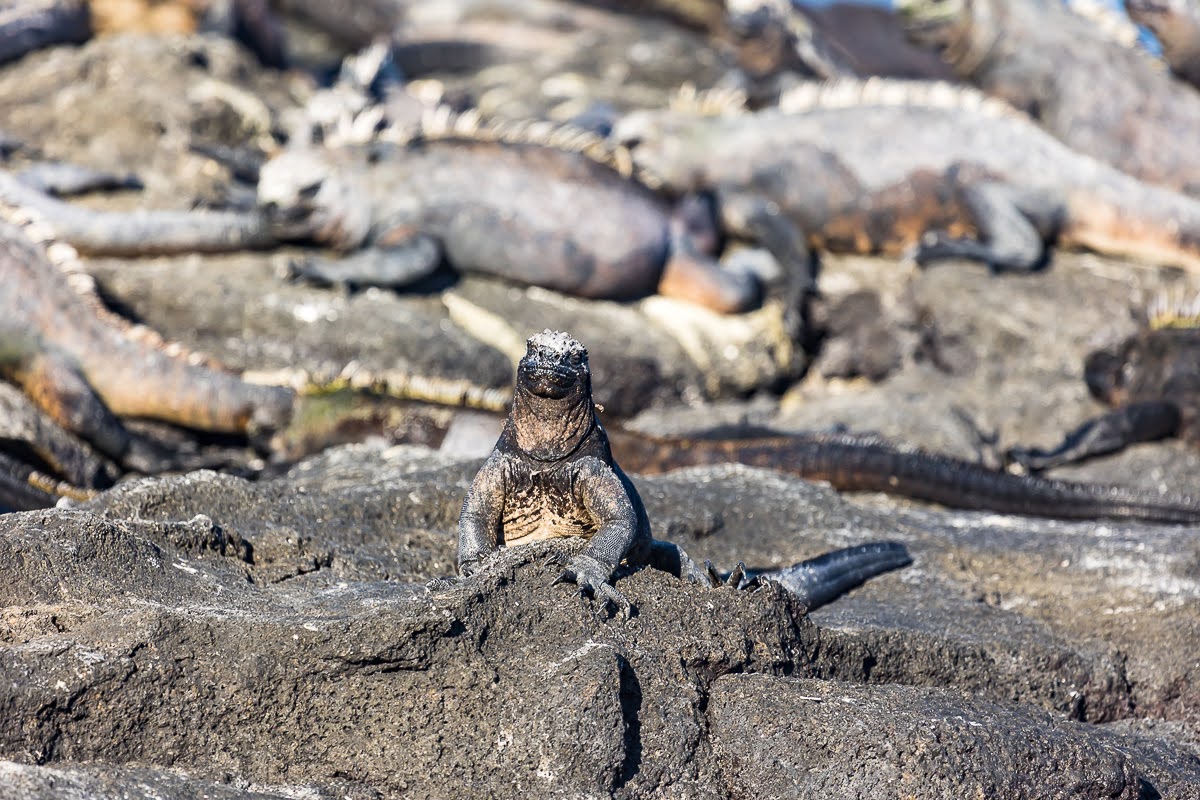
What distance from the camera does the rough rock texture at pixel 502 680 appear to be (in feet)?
8.37

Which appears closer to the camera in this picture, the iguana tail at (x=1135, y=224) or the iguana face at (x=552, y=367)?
the iguana face at (x=552, y=367)

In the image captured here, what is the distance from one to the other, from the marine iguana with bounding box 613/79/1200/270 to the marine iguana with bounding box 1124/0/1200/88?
1.42m

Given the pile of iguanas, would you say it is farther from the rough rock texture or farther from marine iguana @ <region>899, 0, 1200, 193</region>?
the rough rock texture

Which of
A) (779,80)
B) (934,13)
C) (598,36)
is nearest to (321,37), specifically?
(598,36)

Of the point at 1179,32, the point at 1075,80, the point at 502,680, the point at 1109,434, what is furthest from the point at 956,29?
the point at 502,680

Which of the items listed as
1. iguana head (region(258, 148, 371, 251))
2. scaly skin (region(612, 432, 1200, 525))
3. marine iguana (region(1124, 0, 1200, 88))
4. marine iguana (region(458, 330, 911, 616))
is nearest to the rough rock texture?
marine iguana (region(458, 330, 911, 616))

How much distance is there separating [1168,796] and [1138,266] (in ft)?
20.0

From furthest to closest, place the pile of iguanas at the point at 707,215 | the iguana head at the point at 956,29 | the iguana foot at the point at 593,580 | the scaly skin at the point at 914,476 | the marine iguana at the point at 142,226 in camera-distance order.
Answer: the iguana head at the point at 956,29 < the marine iguana at the point at 142,226 < the pile of iguanas at the point at 707,215 < the scaly skin at the point at 914,476 < the iguana foot at the point at 593,580

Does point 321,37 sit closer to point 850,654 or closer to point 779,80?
point 779,80

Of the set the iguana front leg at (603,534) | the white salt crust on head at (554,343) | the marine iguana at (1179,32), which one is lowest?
the marine iguana at (1179,32)

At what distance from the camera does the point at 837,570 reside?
3.69 m

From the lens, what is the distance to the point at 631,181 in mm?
8031

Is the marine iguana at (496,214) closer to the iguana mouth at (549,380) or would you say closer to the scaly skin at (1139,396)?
the scaly skin at (1139,396)

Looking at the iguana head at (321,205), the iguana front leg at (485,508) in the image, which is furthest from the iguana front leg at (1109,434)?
the iguana head at (321,205)
